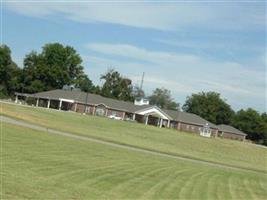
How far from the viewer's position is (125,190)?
1462 cm

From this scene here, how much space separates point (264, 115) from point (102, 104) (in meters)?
47.5

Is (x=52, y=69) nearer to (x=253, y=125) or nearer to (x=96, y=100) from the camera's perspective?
(x=96, y=100)

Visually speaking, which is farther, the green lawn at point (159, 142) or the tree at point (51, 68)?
the tree at point (51, 68)

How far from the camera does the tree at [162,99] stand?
17850cm

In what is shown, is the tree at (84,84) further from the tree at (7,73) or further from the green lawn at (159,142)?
Result: the green lawn at (159,142)

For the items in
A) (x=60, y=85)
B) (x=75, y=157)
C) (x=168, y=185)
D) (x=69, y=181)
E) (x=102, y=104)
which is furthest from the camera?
(x=60, y=85)

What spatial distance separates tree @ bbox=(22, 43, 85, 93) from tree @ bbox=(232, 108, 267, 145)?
135 feet

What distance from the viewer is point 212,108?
146m

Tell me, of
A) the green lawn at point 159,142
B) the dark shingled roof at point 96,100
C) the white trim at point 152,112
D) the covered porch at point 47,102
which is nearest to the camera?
the green lawn at point 159,142

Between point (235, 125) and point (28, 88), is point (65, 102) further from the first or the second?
point (235, 125)

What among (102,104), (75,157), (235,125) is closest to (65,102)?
(102,104)

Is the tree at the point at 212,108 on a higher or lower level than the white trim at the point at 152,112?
higher

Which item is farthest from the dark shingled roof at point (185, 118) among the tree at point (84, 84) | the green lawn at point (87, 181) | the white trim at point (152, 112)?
the green lawn at point (87, 181)

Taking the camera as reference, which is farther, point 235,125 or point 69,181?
point 235,125
